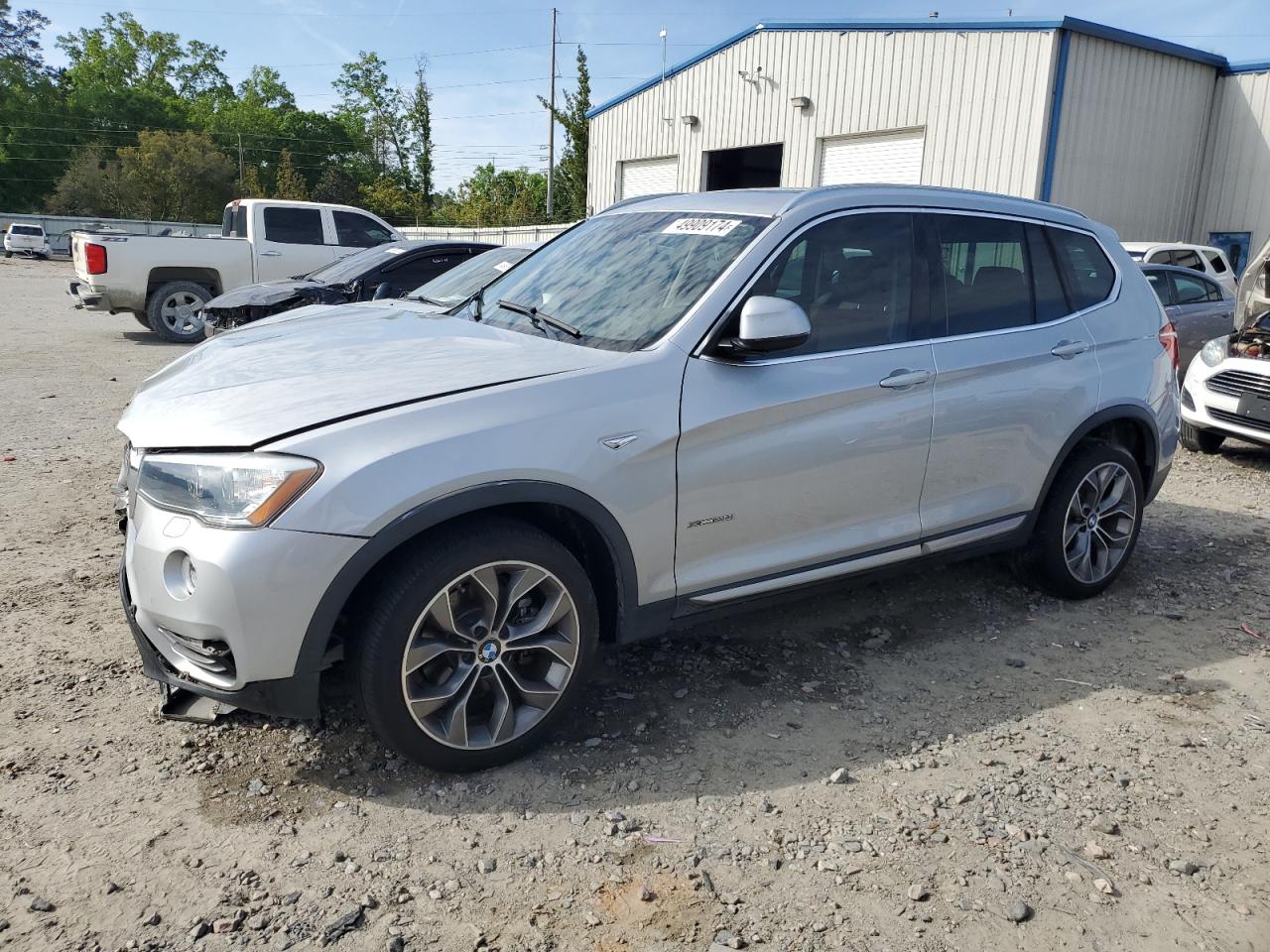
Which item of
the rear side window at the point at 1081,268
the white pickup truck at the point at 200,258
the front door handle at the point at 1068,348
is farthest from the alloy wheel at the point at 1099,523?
the white pickup truck at the point at 200,258

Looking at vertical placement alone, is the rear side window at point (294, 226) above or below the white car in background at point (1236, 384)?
above

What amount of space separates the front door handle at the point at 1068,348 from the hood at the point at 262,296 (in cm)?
742

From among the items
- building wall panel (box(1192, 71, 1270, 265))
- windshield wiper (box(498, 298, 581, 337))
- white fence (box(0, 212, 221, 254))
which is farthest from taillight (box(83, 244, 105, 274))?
white fence (box(0, 212, 221, 254))

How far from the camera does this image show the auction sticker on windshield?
12.3ft

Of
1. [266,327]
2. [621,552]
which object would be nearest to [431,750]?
[621,552]

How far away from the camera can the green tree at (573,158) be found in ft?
137

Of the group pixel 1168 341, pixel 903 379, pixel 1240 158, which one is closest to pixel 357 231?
pixel 1168 341

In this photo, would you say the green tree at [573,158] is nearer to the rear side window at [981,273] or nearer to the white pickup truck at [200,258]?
the white pickup truck at [200,258]

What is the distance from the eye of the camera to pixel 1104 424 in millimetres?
4746

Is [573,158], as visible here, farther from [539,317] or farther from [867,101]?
[539,317]

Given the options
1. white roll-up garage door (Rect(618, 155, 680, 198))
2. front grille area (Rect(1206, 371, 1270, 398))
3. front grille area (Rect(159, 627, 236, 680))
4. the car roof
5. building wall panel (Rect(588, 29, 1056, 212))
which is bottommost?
front grille area (Rect(159, 627, 236, 680))

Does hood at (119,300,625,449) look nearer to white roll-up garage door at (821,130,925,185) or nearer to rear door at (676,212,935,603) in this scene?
rear door at (676,212,935,603)

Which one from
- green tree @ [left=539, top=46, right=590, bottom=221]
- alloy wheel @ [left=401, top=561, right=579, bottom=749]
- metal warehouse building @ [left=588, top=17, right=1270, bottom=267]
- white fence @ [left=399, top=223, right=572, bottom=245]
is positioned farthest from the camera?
green tree @ [left=539, top=46, right=590, bottom=221]

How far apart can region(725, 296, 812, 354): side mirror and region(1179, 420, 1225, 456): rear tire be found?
6.80 m
